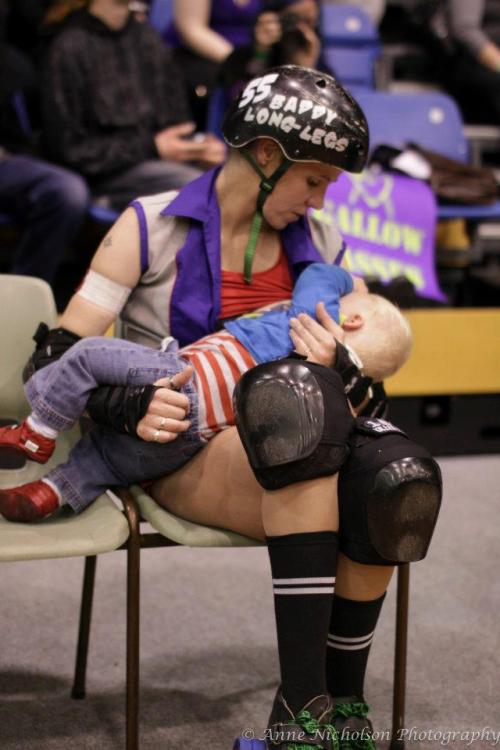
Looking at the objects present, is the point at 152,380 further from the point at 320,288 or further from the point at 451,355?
the point at 451,355

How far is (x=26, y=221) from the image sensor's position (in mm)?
3475

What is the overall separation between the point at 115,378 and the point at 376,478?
451mm

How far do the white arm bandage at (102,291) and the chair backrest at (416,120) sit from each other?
2.37m

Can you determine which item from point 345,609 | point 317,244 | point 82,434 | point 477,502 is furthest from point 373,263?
point 345,609

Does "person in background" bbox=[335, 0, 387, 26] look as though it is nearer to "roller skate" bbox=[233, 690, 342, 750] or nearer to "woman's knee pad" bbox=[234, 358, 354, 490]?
"woman's knee pad" bbox=[234, 358, 354, 490]

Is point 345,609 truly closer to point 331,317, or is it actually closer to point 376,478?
point 376,478

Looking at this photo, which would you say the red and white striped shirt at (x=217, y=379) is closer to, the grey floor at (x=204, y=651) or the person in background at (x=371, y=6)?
the grey floor at (x=204, y=651)

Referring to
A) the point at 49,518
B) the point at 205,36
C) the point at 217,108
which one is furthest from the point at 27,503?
the point at 205,36

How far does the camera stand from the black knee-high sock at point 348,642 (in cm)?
175

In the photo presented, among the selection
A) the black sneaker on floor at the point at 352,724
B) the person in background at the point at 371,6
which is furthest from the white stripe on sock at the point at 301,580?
the person in background at the point at 371,6

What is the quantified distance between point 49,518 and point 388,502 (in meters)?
0.60

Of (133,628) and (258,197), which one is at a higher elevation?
(258,197)

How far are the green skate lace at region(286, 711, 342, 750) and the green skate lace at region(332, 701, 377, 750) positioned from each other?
0.29 feet

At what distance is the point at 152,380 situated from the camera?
5.88 feet
